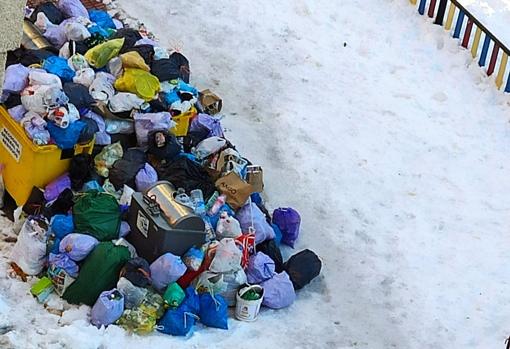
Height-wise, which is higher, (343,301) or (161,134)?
(161,134)

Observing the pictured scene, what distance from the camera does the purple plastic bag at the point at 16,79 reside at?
25.3 feet

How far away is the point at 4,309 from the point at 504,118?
17.8ft

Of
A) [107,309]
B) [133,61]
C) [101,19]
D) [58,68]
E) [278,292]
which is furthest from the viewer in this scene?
[101,19]

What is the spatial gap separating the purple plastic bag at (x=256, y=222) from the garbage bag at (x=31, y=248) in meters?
1.46

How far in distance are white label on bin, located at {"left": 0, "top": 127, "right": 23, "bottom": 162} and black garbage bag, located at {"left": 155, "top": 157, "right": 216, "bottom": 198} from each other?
1.04 m

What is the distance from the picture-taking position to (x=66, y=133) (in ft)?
24.8

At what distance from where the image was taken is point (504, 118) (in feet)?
33.4

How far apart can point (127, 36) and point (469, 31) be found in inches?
151

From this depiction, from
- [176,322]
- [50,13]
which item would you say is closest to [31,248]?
[176,322]

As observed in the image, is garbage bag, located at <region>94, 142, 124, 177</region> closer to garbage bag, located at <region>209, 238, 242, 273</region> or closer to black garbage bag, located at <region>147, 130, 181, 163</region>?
black garbage bag, located at <region>147, 130, 181, 163</region>

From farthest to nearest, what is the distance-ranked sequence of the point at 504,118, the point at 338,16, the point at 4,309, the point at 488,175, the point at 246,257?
the point at 338,16, the point at 504,118, the point at 488,175, the point at 246,257, the point at 4,309

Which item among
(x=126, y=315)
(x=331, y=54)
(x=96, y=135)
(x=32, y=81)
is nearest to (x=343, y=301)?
(x=126, y=315)

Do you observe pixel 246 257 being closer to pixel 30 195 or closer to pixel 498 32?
pixel 30 195

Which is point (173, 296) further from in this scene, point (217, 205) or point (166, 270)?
point (217, 205)
